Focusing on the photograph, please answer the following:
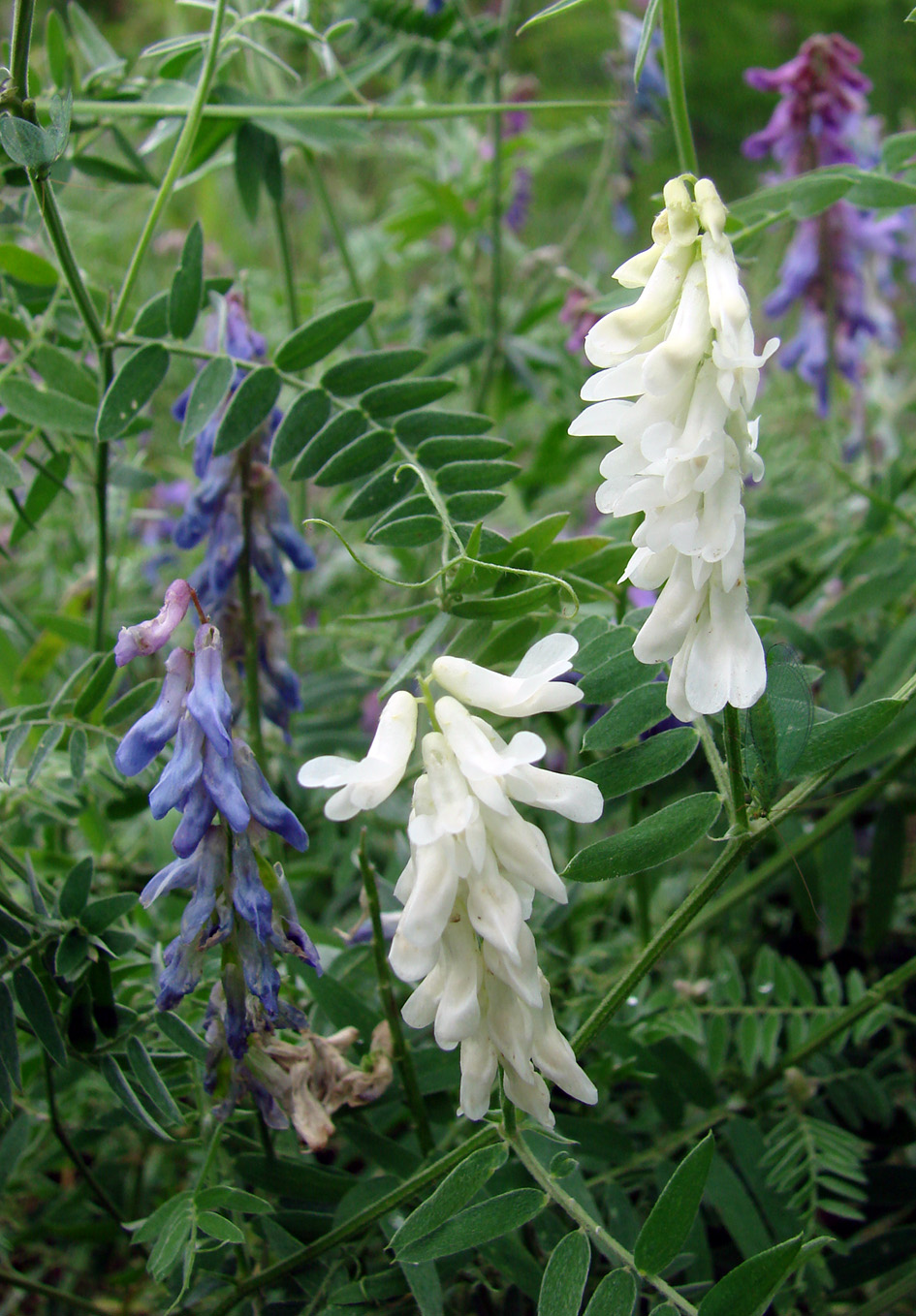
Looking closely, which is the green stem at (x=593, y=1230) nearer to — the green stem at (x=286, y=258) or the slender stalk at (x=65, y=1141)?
the slender stalk at (x=65, y=1141)

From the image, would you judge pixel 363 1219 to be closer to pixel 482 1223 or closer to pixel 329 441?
pixel 482 1223

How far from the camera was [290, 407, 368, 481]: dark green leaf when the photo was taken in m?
0.78

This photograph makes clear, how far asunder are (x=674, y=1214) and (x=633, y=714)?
0.26 meters

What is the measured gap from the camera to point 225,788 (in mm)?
556

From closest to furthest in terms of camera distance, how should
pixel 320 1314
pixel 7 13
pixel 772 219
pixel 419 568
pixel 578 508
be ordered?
pixel 320 1314 < pixel 772 219 < pixel 419 568 < pixel 578 508 < pixel 7 13

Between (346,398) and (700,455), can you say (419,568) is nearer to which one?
(346,398)

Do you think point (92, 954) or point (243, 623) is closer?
point (92, 954)

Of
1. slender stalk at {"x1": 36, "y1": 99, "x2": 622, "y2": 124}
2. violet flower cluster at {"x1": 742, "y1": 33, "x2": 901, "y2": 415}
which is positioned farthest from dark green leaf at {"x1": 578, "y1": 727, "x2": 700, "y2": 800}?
violet flower cluster at {"x1": 742, "y1": 33, "x2": 901, "y2": 415}

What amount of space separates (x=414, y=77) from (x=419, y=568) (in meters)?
0.74

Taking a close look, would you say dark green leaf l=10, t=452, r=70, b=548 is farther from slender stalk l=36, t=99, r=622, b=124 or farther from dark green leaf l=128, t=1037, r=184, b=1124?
dark green leaf l=128, t=1037, r=184, b=1124

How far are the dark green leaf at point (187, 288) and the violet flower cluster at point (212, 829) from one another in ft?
1.00

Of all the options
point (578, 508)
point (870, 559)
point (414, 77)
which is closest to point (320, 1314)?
point (870, 559)

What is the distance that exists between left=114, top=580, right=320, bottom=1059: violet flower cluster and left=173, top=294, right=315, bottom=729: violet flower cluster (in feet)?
0.92

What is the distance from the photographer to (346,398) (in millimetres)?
838
